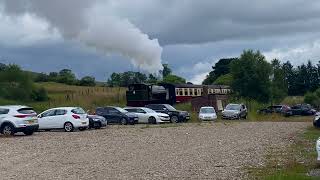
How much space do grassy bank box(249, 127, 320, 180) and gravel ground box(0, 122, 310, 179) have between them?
43 centimetres

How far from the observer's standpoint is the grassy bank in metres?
14.1

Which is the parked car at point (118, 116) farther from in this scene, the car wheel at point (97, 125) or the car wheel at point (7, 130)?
the car wheel at point (7, 130)

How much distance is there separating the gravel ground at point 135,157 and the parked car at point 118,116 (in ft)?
52.1

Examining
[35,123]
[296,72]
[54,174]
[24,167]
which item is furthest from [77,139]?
[296,72]

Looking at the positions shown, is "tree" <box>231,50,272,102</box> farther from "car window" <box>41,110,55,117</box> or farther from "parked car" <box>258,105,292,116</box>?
"car window" <box>41,110,55,117</box>

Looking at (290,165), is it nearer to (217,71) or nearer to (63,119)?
(63,119)

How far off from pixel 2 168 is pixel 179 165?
16.4 ft

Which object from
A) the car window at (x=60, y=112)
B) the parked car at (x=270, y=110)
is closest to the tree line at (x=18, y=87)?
the parked car at (x=270, y=110)

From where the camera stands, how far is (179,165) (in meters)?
16.8

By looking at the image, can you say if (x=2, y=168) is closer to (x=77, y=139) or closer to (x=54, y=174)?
(x=54, y=174)

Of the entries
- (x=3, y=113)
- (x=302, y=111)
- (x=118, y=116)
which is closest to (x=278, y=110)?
(x=302, y=111)

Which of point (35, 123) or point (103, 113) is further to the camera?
point (103, 113)

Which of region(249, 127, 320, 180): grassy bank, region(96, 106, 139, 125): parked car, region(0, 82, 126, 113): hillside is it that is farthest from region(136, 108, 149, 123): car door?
region(249, 127, 320, 180): grassy bank

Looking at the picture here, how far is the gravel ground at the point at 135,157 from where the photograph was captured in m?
15.2
